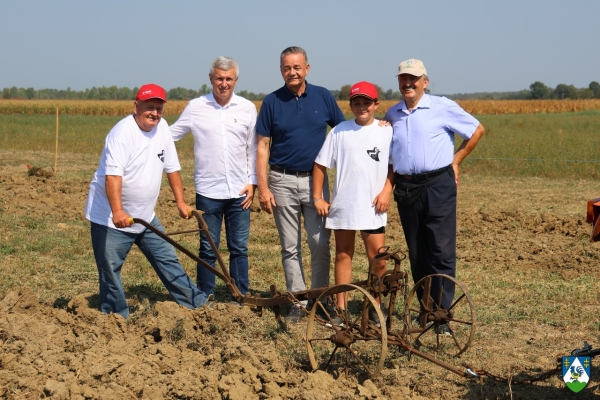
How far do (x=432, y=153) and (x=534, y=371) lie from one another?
184 centimetres

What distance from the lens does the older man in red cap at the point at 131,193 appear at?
5961mm

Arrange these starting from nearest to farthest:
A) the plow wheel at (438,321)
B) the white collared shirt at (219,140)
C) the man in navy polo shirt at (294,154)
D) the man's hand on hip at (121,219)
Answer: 1. the plow wheel at (438,321)
2. the man's hand on hip at (121,219)
3. the man in navy polo shirt at (294,154)
4. the white collared shirt at (219,140)

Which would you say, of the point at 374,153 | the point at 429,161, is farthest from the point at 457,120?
the point at 374,153

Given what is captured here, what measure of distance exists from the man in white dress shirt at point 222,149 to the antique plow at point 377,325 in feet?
1.73

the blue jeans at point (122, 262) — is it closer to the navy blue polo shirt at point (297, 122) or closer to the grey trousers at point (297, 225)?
the grey trousers at point (297, 225)

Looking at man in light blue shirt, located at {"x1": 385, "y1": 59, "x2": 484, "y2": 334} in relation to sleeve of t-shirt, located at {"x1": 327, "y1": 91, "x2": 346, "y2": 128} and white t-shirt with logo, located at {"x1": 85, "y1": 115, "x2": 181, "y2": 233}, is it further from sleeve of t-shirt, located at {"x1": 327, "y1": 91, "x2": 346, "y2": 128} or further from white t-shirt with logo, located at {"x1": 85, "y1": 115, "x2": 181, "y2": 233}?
white t-shirt with logo, located at {"x1": 85, "y1": 115, "x2": 181, "y2": 233}

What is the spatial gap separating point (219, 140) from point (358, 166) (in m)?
1.27

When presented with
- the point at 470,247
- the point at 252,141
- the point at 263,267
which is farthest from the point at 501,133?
the point at 252,141

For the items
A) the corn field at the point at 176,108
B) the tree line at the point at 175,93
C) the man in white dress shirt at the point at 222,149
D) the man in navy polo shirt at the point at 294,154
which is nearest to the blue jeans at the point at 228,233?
the man in white dress shirt at the point at 222,149

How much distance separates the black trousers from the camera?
6270mm

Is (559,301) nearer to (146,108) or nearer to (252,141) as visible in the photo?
(252,141)

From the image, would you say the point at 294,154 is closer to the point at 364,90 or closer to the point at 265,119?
the point at 265,119

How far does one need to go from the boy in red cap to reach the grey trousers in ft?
0.85

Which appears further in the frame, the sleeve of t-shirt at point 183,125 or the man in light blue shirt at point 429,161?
the sleeve of t-shirt at point 183,125
